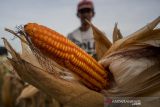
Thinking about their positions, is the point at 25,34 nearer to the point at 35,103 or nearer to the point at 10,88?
the point at 35,103

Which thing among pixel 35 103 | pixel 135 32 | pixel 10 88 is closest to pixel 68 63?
pixel 135 32

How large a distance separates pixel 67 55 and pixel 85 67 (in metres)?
0.11

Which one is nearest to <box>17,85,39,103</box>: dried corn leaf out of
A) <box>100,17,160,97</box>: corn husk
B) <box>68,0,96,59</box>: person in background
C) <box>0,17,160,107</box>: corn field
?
<box>68,0,96,59</box>: person in background

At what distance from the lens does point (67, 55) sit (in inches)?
62.7

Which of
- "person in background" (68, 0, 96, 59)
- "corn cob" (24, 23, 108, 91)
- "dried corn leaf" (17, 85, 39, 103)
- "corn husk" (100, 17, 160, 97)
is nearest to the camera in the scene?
"corn cob" (24, 23, 108, 91)

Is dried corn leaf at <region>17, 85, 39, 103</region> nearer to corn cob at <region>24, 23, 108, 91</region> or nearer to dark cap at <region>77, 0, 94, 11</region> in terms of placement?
dark cap at <region>77, 0, 94, 11</region>

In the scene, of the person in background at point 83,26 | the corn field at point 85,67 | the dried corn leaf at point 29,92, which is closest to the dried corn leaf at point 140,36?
the corn field at point 85,67

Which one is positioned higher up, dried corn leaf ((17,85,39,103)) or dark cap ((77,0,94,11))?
dark cap ((77,0,94,11))

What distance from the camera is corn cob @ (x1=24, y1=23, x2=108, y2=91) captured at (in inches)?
59.7

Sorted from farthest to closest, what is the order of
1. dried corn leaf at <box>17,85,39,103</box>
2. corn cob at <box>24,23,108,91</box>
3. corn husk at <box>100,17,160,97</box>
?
1. dried corn leaf at <box>17,85,39,103</box>
2. corn husk at <box>100,17,160,97</box>
3. corn cob at <box>24,23,108,91</box>

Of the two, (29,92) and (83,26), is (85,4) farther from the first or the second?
(29,92)

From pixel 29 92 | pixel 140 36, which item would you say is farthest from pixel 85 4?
pixel 140 36

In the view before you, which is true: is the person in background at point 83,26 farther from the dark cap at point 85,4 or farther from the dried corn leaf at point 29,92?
the dried corn leaf at point 29,92

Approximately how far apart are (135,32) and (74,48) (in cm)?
32
